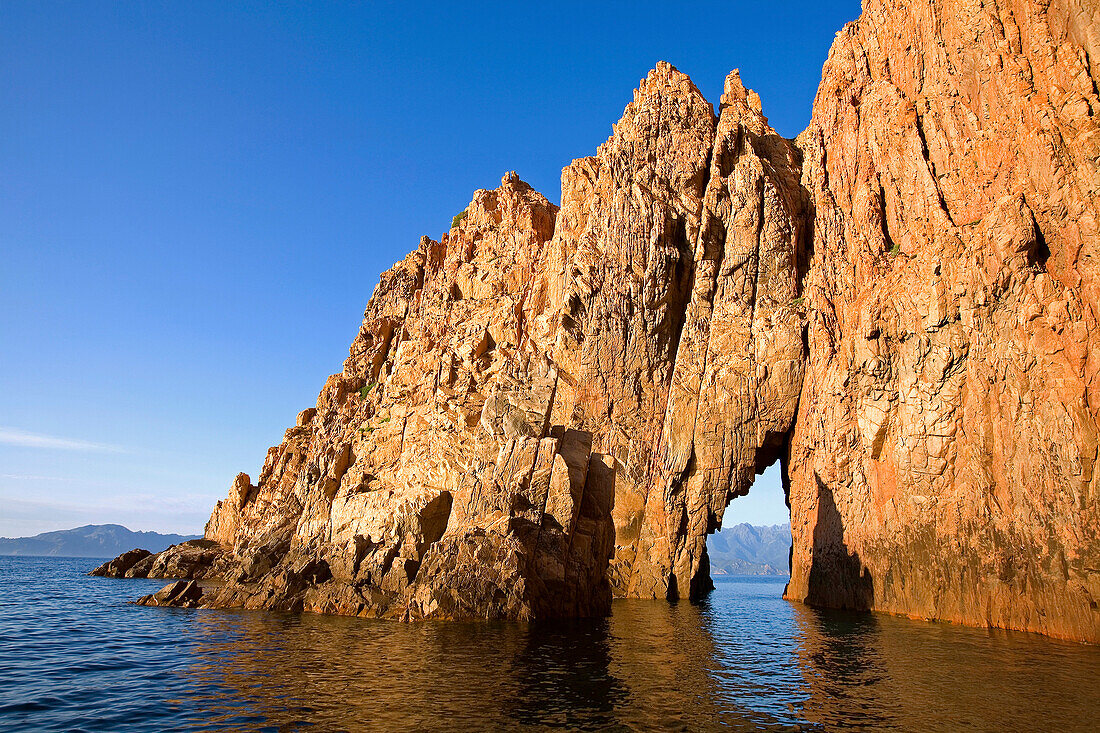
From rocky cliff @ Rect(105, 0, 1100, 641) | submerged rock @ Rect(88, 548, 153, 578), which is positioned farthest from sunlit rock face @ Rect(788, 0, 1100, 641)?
submerged rock @ Rect(88, 548, 153, 578)

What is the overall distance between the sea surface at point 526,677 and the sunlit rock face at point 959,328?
193 inches

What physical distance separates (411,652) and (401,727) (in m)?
10.5

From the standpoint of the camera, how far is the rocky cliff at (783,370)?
32031 mm

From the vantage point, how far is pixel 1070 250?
3105cm

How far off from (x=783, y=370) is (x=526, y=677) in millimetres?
39781

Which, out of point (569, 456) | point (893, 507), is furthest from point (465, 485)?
point (893, 507)

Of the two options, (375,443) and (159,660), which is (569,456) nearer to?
(159,660)

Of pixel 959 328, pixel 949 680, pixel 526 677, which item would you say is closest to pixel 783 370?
pixel 959 328

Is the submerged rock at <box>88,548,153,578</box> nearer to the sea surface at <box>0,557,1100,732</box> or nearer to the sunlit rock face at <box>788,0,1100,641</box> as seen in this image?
the sea surface at <box>0,557,1100,732</box>

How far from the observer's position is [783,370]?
173 ft

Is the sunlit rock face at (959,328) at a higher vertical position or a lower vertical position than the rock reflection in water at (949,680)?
higher

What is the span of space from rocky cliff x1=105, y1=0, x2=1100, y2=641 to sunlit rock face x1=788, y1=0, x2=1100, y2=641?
161 millimetres

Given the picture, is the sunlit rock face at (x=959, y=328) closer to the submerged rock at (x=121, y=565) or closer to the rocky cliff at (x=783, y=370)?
the rocky cliff at (x=783, y=370)

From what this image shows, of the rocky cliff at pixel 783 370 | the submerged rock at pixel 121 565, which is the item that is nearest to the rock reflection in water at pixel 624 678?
the rocky cliff at pixel 783 370
